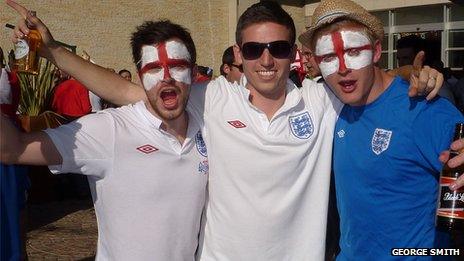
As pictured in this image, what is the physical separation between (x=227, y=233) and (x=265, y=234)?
0.61 ft

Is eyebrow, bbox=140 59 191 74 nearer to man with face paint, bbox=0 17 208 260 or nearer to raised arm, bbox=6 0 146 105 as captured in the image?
man with face paint, bbox=0 17 208 260

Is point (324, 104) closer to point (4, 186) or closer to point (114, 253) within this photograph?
point (114, 253)

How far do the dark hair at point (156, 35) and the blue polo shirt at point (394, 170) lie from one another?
3.17 ft

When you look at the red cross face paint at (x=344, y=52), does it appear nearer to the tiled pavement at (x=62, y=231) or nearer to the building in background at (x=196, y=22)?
the tiled pavement at (x=62, y=231)

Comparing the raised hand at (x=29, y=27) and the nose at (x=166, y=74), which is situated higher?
the raised hand at (x=29, y=27)

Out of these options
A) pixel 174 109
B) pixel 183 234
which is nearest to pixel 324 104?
pixel 174 109

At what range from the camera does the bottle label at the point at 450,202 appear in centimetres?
254

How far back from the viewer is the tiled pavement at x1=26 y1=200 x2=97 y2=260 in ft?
21.3

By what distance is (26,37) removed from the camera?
289 centimetres

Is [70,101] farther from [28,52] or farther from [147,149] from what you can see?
[147,149]

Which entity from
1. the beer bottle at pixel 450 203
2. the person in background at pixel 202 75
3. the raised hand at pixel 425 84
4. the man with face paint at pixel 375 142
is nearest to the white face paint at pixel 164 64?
the man with face paint at pixel 375 142

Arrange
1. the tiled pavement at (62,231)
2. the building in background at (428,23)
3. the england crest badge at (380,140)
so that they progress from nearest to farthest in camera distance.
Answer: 1. the england crest badge at (380,140)
2. the tiled pavement at (62,231)
3. the building in background at (428,23)

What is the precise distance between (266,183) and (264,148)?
0.17 m

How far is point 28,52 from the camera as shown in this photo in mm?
2939
